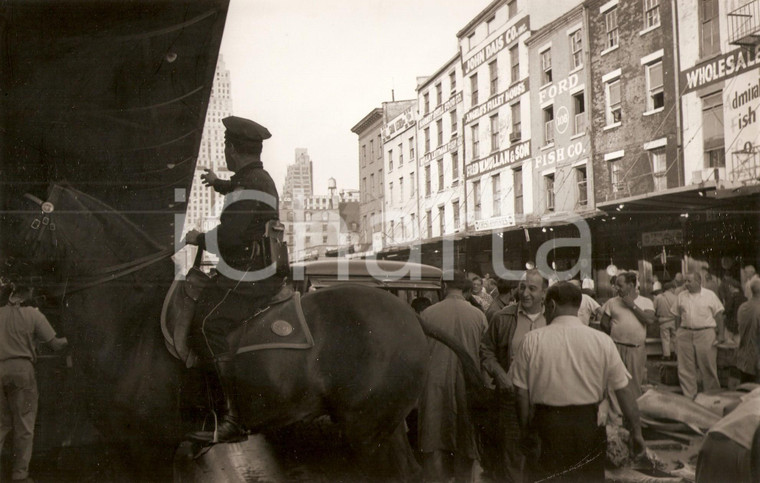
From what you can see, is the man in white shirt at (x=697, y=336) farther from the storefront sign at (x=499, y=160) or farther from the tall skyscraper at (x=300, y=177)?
the tall skyscraper at (x=300, y=177)

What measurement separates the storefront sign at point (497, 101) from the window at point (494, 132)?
13.5 inches

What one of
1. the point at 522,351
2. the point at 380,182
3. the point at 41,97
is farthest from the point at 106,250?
the point at 380,182

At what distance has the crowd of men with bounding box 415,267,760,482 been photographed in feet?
13.5

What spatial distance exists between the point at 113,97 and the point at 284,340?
347cm

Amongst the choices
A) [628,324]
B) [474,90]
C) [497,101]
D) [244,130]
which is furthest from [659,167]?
[244,130]

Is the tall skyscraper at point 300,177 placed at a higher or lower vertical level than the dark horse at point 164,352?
higher

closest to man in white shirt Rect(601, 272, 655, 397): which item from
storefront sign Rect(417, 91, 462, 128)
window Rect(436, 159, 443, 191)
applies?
window Rect(436, 159, 443, 191)

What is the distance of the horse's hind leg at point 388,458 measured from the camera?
4992mm

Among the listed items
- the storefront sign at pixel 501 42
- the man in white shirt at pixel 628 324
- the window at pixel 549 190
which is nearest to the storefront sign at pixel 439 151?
the storefront sign at pixel 501 42

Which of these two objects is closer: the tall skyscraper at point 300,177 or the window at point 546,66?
the tall skyscraper at point 300,177

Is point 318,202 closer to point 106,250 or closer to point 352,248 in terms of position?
point 352,248

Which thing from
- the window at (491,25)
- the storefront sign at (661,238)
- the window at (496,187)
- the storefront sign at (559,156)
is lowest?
the storefront sign at (661,238)

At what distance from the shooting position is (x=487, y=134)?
555 inches

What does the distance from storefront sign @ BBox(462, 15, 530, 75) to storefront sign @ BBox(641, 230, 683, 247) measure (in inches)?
216
